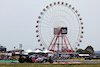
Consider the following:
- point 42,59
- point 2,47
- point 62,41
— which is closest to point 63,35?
point 62,41

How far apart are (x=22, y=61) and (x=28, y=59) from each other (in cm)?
138

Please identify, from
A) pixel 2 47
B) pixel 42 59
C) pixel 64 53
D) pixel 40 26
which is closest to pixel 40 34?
pixel 40 26

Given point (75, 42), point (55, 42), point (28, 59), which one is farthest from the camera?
point (55, 42)

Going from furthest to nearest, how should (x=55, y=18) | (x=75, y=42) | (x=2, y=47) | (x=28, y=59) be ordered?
1. (x=2, y=47)
2. (x=75, y=42)
3. (x=55, y=18)
4. (x=28, y=59)

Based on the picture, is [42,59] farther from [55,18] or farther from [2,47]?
[2,47]

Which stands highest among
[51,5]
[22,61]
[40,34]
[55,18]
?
[51,5]

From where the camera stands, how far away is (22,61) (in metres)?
50.3

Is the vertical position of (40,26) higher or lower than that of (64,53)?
higher

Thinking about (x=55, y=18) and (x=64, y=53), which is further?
(x=64, y=53)

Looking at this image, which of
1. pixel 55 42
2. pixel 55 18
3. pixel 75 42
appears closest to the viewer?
pixel 55 18

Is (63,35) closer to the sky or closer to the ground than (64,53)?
closer to the sky

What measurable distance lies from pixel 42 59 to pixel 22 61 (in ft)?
13.8

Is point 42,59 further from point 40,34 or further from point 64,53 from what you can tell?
point 64,53

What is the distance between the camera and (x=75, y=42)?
285 feet
